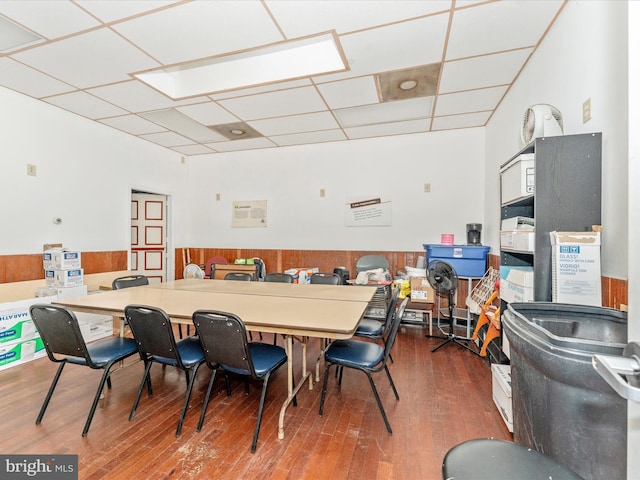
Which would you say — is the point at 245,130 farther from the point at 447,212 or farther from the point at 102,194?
the point at 447,212

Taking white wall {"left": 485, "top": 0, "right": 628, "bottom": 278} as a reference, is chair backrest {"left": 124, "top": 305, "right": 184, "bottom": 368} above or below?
below

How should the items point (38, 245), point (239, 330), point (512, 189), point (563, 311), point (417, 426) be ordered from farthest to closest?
point (38, 245) → point (512, 189) → point (417, 426) → point (239, 330) → point (563, 311)

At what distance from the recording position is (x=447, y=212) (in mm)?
4809

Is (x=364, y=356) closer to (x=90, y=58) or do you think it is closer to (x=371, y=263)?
(x=371, y=263)

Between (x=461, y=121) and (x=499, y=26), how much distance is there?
206cm

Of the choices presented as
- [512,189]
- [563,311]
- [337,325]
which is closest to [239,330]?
[337,325]

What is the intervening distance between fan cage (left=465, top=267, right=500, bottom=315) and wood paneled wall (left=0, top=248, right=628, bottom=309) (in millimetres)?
141

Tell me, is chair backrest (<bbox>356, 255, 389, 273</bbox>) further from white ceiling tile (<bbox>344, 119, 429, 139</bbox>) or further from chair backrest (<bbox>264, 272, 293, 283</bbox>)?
white ceiling tile (<bbox>344, 119, 429, 139</bbox>)

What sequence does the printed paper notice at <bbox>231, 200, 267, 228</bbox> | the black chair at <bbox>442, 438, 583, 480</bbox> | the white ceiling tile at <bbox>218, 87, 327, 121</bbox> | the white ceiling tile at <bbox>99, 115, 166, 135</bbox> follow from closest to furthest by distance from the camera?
the black chair at <bbox>442, 438, 583, 480</bbox>
the white ceiling tile at <bbox>218, 87, 327, 121</bbox>
the white ceiling tile at <bbox>99, 115, 166, 135</bbox>
the printed paper notice at <bbox>231, 200, 267, 228</bbox>

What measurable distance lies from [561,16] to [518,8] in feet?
1.11

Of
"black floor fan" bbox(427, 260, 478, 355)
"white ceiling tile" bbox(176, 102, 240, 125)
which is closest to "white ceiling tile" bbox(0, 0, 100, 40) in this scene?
"white ceiling tile" bbox(176, 102, 240, 125)

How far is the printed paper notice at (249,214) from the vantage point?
579cm

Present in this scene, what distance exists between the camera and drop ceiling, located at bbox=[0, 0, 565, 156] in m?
2.28

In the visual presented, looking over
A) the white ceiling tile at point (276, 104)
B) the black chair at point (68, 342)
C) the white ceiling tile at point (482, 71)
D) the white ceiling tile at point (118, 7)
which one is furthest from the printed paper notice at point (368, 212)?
the black chair at point (68, 342)
